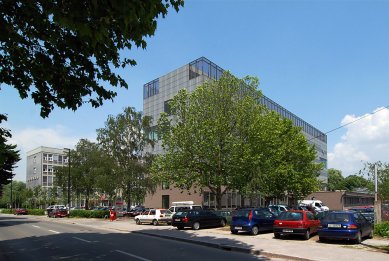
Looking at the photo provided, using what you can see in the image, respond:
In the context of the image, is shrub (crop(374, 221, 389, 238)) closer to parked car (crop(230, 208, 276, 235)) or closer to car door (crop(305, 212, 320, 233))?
car door (crop(305, 212, 320, 233))

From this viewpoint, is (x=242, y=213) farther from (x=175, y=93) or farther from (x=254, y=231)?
(x=175, y=93)

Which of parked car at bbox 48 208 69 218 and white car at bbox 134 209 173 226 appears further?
parked car at bbox 48 208 69 218

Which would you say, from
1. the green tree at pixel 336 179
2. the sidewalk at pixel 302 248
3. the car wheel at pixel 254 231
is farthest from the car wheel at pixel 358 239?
the green tree at pixel 336 179

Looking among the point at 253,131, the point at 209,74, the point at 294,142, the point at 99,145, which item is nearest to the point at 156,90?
the point at 209,74

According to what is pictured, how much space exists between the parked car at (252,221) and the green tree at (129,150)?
997 inches

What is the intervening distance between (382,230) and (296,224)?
172 inches

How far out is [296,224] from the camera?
19547 mm

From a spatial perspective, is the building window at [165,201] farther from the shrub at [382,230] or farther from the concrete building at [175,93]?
the shrub at [382,230]

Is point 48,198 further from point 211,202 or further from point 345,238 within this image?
point 345,238

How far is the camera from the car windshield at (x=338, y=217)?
17.9 meters

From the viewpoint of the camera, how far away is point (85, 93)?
444 inches

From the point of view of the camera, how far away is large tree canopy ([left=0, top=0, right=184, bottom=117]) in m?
6.40

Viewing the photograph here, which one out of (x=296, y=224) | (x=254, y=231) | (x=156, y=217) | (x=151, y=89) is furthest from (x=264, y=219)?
(x=151, y=89)

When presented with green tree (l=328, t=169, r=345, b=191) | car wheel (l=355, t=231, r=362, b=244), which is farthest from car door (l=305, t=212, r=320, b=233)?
green tree (l=328, t=169, r=345, b=191)
